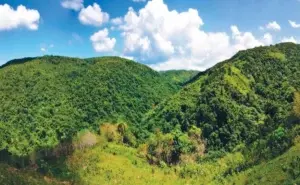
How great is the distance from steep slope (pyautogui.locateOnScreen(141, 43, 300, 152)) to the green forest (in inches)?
13.4

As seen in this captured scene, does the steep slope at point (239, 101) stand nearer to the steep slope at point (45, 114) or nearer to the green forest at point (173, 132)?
the green forest at point (173, 132)

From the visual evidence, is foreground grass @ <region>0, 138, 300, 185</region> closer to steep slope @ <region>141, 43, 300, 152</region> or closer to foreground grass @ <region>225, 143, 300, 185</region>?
foreground grass @ <region>225, 143, 300, 185</region>

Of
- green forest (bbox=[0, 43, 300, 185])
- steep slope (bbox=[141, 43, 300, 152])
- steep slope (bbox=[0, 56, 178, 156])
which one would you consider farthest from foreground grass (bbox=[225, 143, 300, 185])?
steep slope (bbox=[0, 56, 178, 156])

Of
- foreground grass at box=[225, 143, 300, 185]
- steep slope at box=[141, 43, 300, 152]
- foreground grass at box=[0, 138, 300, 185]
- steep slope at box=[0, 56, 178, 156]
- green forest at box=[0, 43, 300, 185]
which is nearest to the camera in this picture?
foreground grass at box=[225, 143, 300, 185]

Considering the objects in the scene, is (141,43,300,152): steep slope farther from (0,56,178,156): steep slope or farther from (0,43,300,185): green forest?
(0,56,178,156): steep slope

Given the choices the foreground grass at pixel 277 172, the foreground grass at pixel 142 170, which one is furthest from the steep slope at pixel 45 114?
the foreground grass at pixel 277 172

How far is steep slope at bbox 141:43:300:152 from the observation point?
522ft

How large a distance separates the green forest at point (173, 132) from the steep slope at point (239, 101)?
0.34 meters

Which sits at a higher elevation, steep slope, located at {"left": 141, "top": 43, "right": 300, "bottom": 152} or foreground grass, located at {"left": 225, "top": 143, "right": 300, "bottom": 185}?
steep slope, located at {"left": 141, "top": 43, "right": 300, "bottom": 152}

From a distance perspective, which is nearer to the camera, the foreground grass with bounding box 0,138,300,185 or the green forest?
the foreground grass with bounding box 0,138,300,185

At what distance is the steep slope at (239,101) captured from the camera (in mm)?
159125

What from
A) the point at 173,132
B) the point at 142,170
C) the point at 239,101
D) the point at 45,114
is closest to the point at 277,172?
the point at 142,170

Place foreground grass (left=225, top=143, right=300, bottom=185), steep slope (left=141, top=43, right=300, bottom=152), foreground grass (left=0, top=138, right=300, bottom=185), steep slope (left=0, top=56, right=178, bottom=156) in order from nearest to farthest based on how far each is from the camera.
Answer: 1. foreground grass (left=225, top=143, right=300, bottom=185)
2. foreground grass (left=0, top=138, right=300, bottom=185)
3. steep slope (left=141, top=43, right=300, bottom=152)
4. steep slope (left=0, top=56, right=178, bottom=156)

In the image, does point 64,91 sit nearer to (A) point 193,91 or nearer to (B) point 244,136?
(A) point 193,91
